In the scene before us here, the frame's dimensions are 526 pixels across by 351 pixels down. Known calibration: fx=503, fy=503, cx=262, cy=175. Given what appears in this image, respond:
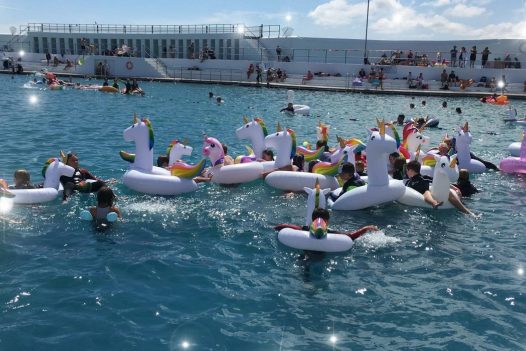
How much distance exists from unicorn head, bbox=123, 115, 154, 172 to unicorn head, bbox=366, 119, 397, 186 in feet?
16.8

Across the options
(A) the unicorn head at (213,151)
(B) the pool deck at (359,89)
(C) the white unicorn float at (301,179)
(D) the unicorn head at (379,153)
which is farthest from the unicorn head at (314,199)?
(B) the pool deck at (359,89)

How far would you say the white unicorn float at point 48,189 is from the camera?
1034 centimetres

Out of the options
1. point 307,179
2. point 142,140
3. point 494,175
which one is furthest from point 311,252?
point 494,175

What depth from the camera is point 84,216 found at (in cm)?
916

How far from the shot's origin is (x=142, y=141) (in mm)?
11969

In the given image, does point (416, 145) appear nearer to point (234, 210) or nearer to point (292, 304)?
point (234, 210)

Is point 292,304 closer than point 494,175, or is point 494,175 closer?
point 292,304

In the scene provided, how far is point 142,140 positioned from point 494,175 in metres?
9.87

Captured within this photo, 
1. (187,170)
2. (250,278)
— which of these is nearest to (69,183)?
(187,170)

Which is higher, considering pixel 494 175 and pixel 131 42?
pixel 131 42

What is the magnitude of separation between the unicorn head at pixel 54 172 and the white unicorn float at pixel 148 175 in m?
1.37

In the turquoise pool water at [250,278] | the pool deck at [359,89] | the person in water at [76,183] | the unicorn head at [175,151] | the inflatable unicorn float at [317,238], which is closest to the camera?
the turquoise pool water at [250,278]

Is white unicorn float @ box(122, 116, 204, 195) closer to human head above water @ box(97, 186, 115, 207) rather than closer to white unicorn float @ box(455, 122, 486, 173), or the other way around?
human head above water @ box(97, 186, 115, 207)

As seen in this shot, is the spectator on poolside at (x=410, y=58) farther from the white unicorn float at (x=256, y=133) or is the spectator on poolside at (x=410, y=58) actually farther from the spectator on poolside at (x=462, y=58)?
the white unicorn float at (x=256, y=133)
